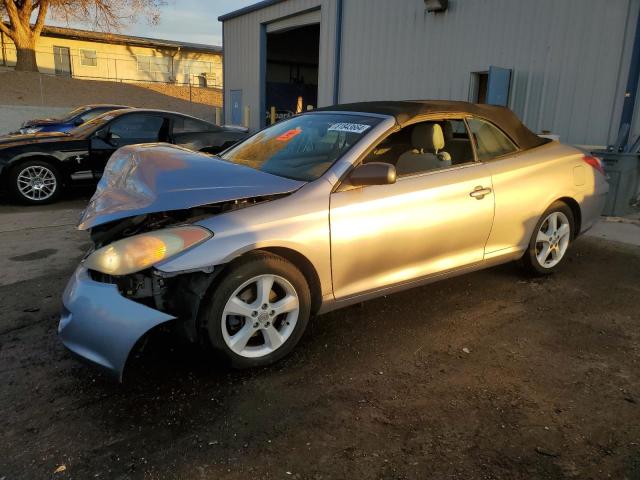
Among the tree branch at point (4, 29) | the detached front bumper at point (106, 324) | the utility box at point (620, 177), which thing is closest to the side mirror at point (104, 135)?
the detached front bumper at point (106, 324)

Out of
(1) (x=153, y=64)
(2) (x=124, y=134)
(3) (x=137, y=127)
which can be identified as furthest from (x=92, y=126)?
(1) (x=153, y=64)

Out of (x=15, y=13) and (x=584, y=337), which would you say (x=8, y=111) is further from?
(x=584, y=337)

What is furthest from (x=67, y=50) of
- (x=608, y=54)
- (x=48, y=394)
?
(x=48, y=394)

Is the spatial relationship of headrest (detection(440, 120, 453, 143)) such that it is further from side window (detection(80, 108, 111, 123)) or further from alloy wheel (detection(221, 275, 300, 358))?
side window (detection(80, 108, 111, 123))

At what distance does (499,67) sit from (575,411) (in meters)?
8.41

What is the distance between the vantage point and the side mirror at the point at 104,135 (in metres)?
8.06

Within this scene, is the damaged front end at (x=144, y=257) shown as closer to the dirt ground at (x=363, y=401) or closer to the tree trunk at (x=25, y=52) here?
the dirt ground at (x=363, y=401)

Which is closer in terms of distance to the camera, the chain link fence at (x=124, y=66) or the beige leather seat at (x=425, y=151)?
the beige leather seat at (x=425, y=151)

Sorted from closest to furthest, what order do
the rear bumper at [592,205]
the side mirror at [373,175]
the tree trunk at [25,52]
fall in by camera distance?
the side mirror at [373,175]
the rear bumper at [592,205]
the tree trunk at [25,52]

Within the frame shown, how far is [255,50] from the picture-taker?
18.0m

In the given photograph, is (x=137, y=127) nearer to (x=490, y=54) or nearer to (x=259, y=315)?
(x=259, y=315)

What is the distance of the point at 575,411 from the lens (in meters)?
2.67

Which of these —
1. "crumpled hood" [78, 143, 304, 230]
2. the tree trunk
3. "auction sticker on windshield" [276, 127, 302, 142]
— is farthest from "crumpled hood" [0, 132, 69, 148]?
the tree trunk

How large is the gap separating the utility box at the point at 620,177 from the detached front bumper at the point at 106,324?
273 inches
